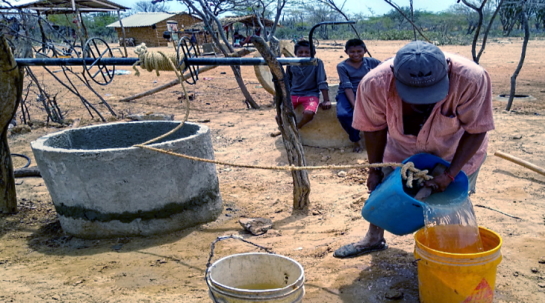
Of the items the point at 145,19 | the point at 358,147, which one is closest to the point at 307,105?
the point at 358,147

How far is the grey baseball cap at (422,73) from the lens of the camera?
1.99m

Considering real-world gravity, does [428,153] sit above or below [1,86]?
below

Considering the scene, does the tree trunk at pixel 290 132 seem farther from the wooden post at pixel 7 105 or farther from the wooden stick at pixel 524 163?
the wooden post at pixel 7 105

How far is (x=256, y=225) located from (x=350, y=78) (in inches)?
94.8

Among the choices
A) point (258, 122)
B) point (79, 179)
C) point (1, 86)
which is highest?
point (1, 86)

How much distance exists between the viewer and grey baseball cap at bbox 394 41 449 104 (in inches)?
78.2

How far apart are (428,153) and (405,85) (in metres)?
0.51

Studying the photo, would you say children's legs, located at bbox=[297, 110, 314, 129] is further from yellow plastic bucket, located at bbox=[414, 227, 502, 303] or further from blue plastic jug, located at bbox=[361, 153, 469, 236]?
yellow plastic bucket, located at bbox=[414, 227, 502, 303]

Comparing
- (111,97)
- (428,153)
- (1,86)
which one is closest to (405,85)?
(428,153)

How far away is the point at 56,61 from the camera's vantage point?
3410mm

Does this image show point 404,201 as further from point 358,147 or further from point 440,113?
point 358,147

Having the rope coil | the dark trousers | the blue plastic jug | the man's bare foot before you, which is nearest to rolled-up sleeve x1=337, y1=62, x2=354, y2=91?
the dark trousers

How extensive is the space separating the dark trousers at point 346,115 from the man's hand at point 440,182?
283 centimetres

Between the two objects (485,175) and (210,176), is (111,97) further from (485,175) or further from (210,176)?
(485,175)
